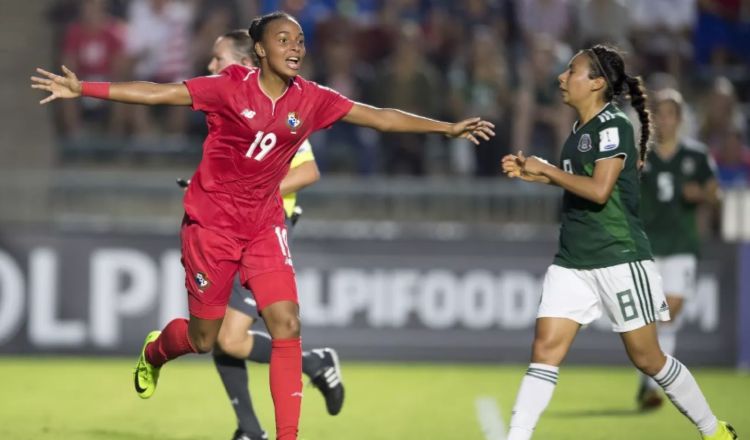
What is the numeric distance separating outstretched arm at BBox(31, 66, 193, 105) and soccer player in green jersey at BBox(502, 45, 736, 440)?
167 centimetres

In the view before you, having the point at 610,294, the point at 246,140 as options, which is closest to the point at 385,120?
the point at 246,140

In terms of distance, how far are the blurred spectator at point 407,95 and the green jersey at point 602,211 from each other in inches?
258

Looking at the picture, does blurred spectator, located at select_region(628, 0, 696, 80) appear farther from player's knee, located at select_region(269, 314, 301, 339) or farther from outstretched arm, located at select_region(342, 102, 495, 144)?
player's knee, located at select_region(269, 314, 301, 339)

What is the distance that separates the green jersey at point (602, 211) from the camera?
6.63 metres

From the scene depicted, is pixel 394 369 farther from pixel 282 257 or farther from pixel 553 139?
pixel 282 257

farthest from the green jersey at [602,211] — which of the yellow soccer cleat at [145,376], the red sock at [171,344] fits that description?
the yellow soccer cleat at [145,376]

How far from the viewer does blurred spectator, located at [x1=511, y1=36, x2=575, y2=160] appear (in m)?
13.6

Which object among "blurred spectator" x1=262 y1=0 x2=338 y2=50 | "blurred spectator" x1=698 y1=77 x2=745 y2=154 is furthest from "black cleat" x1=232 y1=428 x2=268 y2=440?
"blurred spectator" x1=698 y1=77 x2=745 y2=154

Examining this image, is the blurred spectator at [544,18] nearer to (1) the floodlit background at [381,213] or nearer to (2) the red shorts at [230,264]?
(1) the floodlit background at [381,213]

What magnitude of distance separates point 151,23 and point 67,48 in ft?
3.02

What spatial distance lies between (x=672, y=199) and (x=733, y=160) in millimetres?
3969

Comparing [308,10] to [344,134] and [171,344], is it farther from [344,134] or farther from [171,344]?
[171,344]

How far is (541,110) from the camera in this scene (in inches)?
539

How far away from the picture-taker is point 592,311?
6766 millimetres
